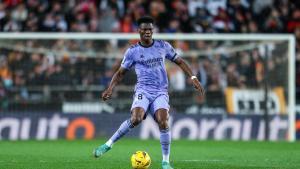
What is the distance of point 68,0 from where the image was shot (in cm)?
2583

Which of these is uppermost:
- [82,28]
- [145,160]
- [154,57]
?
[82,28]

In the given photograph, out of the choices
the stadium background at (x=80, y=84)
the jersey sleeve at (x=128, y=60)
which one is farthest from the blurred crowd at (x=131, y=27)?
the jersey sleeve at (x=128, y=60)

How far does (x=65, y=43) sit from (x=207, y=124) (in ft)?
15.7

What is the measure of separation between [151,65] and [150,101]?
22.5 inches

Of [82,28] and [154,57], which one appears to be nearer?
[154,57]

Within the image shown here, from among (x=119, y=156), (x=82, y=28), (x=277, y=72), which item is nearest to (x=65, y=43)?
(x=82, y=28)

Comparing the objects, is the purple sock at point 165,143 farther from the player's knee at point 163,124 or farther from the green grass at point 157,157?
the green grass at point 157,157

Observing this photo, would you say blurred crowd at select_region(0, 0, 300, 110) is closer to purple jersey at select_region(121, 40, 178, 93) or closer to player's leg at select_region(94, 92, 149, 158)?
purple jersey at select_region(121, 40, 178, 93)

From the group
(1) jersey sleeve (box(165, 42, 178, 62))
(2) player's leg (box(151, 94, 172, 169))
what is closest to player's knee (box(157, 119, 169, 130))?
(2) player's leg (box(151, 94, 172, 169))

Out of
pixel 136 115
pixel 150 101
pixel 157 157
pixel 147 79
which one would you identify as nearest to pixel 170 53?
pixel 147 79

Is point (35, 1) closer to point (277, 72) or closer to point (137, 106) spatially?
point (277, 72)

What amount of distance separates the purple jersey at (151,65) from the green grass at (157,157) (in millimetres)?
1283

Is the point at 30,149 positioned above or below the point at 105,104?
below

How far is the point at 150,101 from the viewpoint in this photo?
12492mm
